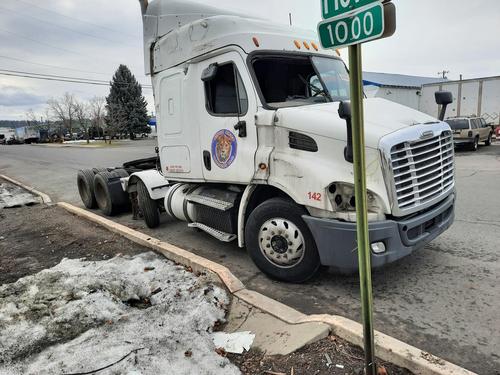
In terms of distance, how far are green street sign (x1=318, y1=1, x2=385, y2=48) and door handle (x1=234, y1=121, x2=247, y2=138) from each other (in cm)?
232

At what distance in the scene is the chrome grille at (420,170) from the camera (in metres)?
3.54

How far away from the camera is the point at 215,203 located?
197 inches

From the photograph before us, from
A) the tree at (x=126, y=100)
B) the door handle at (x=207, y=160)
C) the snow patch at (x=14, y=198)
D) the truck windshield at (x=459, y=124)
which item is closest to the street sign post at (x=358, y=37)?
the door handle at (x=207, y=160)

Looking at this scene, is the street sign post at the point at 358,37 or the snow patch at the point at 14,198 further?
the snow patch at the point at 14,198

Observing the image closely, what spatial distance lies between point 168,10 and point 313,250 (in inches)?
160

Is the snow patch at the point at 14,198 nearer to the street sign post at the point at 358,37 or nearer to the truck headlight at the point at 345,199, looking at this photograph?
the truck headlight at the point at 345,199

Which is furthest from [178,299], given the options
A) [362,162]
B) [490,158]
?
[490,158]

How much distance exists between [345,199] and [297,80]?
5.98 feet

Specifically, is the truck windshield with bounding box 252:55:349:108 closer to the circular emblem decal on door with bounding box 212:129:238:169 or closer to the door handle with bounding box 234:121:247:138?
the door handle with bounding box 234:121:247:138

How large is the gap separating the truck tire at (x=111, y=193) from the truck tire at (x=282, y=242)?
4497 millimetres

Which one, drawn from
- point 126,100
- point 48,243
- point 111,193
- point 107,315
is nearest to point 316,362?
point 107,315

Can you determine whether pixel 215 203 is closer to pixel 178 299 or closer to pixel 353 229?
pixel 178 299

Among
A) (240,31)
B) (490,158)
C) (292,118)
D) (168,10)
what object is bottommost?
(490,158)

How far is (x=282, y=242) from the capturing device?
4.14 meters
